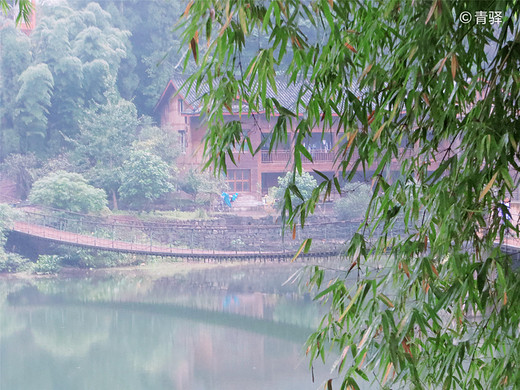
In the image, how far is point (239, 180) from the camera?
6.39m

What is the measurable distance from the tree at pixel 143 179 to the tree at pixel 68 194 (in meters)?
0.22

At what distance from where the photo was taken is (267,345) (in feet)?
18.5

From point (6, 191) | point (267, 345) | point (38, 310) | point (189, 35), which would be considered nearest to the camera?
point (189, 35)

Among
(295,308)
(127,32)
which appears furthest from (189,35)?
(127,32)

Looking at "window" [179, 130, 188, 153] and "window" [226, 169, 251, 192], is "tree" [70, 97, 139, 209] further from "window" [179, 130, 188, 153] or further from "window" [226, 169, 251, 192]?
"window" [226, 169, 251, 192]

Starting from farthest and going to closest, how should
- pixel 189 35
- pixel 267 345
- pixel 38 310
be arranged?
pixel 38 310, pixel 267 345, pixel 189 35

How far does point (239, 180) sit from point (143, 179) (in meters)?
0.84

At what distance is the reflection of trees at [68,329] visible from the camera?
5.64m

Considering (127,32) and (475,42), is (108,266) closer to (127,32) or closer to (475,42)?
(127,32)

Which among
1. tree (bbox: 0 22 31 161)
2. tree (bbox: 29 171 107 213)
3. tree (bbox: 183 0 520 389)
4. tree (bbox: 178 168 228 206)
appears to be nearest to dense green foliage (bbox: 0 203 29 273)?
tree (bbox: 29 171 107 213)

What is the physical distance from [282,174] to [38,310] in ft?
7.48

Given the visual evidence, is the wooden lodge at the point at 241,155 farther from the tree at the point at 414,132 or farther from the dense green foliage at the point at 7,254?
the tree at the point at 414,132

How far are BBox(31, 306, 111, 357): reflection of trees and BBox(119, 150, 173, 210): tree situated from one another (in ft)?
3.53

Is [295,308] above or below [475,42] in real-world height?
below
